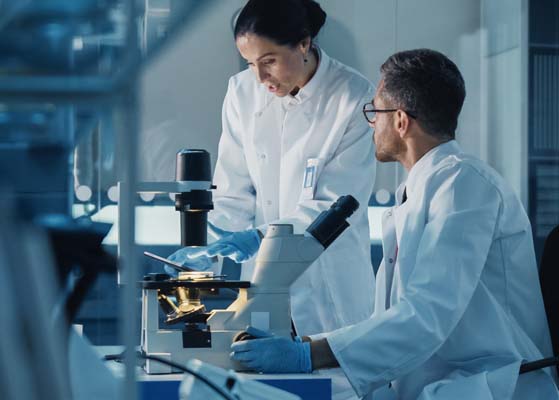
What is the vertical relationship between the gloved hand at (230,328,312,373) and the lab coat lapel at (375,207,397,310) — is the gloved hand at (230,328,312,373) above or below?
below

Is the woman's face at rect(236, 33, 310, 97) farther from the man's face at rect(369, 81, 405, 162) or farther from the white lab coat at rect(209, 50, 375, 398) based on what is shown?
the man's face at rect(369, 81, 405, 162)

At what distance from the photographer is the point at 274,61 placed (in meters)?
2.40

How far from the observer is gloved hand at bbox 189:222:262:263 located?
2066mm

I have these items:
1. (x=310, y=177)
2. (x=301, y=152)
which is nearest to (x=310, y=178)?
(x=310, y=177)

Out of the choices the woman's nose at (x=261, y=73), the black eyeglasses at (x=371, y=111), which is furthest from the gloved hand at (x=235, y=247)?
the woman's nose at (x=261, y=73)

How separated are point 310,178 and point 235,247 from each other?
39 centimetres

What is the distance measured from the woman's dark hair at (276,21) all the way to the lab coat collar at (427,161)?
0.64 m

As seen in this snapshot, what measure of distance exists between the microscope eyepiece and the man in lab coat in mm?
150

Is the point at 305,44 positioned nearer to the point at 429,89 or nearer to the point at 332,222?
the point at 429,89

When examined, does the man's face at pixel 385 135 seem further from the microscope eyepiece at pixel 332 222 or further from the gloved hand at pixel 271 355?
the gloved hand at pixel 271 355

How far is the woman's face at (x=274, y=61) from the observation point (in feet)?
7.82

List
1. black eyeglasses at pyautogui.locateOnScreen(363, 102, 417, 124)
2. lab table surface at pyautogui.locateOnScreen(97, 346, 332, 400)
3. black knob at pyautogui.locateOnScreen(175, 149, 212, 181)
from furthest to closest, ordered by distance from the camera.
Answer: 1. black eyeglasses at pyautogui.locateOnScreen(363, 102, 417, 124)
2. black knob at pyautogui.locateOnScreen(175, 149, 212, 181)
3. lab table surface at pyautogui.locateOnScreen(97, 346, 332, 400)

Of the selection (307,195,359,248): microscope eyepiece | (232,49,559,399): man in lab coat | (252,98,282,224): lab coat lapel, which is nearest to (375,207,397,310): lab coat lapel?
(232,49,559,399): man in lab coat

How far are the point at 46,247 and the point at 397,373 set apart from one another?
116cm
